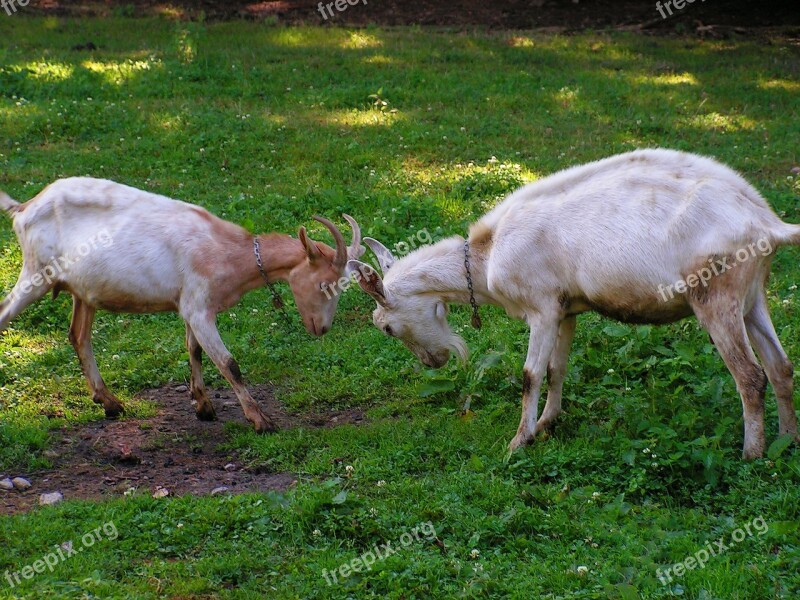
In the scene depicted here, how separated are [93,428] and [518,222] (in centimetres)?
316

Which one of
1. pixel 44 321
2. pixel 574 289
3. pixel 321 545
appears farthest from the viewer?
pixel 44 321

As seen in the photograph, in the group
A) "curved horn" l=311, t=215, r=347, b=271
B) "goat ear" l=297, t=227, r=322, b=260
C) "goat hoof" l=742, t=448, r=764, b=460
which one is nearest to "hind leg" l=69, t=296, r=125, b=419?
"goat ear" l=297, t=227, r=322, b=260

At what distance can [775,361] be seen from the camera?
579cm

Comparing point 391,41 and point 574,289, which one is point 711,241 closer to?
point 574,289

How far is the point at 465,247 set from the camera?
6.56m

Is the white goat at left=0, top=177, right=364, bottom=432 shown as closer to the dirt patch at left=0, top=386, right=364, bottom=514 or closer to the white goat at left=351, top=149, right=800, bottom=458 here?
the dirt patch at left=0, top=386, right=364, bottom=514

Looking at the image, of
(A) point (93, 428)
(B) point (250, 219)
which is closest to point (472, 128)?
(B) point (250, 219)

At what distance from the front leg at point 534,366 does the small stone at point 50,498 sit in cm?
262

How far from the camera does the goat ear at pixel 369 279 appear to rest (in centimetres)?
639

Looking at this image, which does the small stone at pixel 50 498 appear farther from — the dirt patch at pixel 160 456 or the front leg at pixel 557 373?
the front leg at pixel 557 373

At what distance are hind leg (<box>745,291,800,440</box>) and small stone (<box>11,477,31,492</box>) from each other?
4312mm

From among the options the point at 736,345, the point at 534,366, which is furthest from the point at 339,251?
the point at 736,345

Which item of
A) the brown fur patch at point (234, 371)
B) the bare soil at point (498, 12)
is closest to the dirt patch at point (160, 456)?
the brown fur patch at point (234, 371)

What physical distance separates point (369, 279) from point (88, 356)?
2150 millimetres
